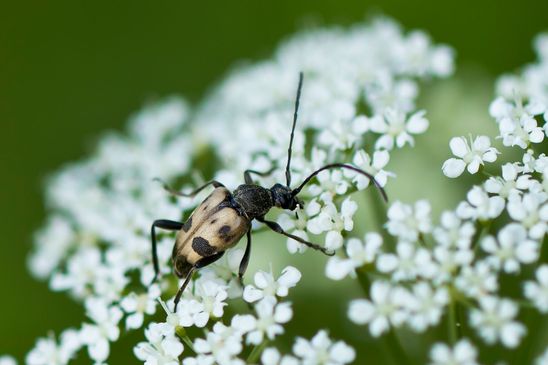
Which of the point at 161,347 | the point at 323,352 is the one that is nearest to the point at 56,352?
the point at 161,347

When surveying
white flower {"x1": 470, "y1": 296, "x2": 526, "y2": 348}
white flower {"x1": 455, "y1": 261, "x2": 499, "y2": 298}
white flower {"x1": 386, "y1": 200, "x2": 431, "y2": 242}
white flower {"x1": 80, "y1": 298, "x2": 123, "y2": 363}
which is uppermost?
white flower {"x1": 80, "y1": 298, "x2": 123, "y2": 363}

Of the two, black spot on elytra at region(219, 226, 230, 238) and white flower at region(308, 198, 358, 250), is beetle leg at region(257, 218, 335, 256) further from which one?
black spot on elytra at region(219, 226, 230, 238)

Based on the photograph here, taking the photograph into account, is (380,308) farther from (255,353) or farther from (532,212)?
(532,212)

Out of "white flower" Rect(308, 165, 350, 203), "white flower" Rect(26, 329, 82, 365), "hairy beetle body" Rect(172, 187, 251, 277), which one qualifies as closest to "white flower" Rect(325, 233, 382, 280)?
"white flower" Rect(308, 165, 350, 203)

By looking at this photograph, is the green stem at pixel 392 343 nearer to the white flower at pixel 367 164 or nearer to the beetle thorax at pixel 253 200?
the white flower at pixel 367 164

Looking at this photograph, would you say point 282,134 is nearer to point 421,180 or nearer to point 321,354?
point 421,180

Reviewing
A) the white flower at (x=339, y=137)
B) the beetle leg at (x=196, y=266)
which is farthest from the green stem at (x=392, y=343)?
the white flower at (x=339, y=137)

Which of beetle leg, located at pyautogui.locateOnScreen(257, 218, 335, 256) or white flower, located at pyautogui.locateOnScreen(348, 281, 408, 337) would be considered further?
beetle leg, located at pyautogui.locateOnScreen(257, 218, 335, 256)
